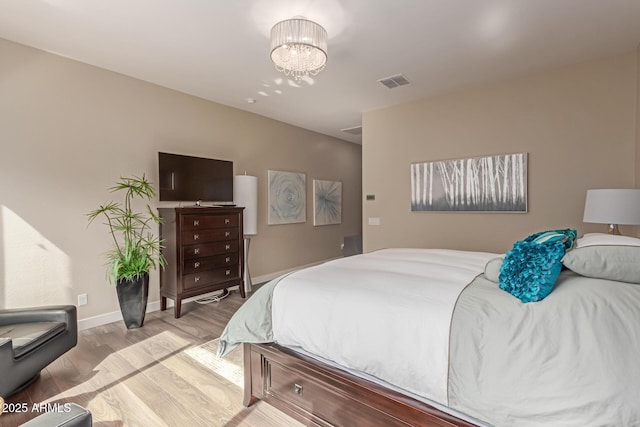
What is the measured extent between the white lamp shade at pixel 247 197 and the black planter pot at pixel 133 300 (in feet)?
5.26

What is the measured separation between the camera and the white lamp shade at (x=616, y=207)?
2.38 meters

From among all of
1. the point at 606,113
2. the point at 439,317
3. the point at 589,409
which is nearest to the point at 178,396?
the point at 439,317

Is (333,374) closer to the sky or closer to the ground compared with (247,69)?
closer to the ground

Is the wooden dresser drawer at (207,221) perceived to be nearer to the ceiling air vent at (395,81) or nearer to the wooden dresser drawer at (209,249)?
the wooden dresser drawer at (209,249)

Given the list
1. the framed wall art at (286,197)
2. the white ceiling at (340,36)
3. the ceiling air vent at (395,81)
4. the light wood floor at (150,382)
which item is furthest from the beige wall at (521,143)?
the light wood floor at (150,382)

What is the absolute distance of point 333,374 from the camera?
4.89ft

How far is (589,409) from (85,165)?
405 centimetres

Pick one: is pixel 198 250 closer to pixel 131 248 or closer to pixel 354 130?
pixel 131 248

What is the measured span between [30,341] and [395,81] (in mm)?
3961

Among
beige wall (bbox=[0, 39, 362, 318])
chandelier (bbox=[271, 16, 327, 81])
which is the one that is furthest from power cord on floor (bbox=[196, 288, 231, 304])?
chandelier (bbox=[271, 16, 327, 81])

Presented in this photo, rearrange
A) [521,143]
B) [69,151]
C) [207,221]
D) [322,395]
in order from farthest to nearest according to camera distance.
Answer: [207,221] → [521,143] → [69,151] → [322,395]

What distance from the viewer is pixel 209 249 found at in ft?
12.1

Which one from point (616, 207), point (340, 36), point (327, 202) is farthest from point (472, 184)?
point (327, 202)

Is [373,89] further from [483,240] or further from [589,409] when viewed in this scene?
[589,409]
